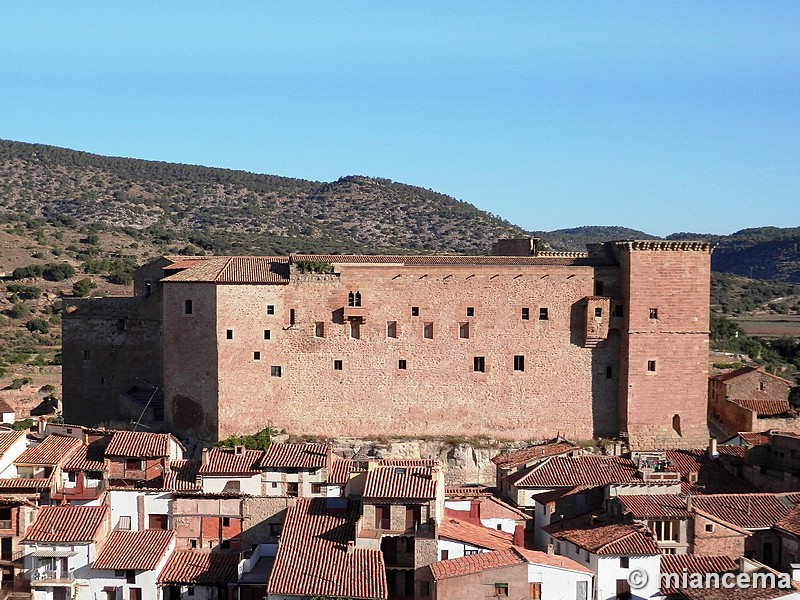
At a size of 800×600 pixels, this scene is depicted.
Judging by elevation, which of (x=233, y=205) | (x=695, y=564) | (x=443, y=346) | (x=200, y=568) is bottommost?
(x=200, y=568)

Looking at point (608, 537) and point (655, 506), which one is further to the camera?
point (655, 506)

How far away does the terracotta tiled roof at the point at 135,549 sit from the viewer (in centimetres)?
2484

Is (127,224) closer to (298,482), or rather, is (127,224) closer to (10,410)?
(10,410)

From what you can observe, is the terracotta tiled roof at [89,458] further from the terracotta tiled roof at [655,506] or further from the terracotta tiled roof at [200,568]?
the terracotta tiled roof at [655,506]

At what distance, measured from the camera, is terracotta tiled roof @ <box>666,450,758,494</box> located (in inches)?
1273

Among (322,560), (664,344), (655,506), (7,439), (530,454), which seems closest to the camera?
(322,560)

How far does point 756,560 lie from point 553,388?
10547 mm

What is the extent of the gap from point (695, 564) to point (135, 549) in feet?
37.3

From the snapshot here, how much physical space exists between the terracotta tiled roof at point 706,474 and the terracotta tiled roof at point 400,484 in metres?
8.04

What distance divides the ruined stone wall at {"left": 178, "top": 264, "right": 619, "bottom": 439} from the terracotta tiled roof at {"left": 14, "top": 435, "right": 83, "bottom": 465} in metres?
4.55

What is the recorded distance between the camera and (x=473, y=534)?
2611 cm

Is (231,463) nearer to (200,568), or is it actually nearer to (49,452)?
(200,568)

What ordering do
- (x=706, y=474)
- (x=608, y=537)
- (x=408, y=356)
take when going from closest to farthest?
1. (x=608, y=537)
2. (x=706, y=474)
3. (x=408, y=356)

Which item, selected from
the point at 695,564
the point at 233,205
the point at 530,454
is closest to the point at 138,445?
the point at 530,454
